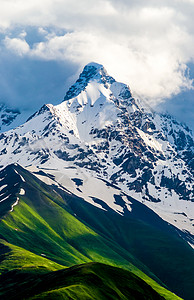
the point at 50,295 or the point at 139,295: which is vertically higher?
the point at 139,295

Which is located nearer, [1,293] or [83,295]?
[83,295]

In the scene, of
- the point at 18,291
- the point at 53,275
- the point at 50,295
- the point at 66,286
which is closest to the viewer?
the point at 50,295

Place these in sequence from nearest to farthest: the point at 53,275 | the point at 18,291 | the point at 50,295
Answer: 1. the point at 50,295
2. the point at 18,291
3. the point at 53,275

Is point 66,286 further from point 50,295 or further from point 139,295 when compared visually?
point 139,295

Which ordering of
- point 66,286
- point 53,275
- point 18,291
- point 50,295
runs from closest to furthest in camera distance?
point 50,295
point 66,286
point 18,291
point 53,275

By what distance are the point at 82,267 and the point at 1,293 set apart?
32643 mm

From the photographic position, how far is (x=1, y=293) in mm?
190250

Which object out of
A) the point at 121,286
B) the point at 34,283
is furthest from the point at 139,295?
the point at 34,283

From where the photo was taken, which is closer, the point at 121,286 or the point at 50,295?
the point at 50,295

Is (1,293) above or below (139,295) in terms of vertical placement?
below

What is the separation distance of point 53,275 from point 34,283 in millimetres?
8072

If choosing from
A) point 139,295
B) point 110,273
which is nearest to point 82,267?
point 110,273

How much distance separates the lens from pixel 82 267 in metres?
196

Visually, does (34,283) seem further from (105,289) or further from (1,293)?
(105,289)
